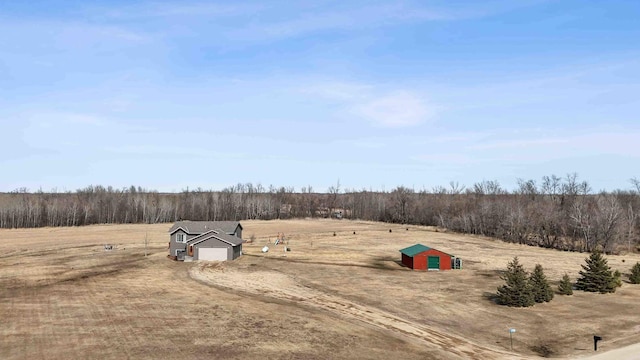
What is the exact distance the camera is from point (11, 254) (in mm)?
83375

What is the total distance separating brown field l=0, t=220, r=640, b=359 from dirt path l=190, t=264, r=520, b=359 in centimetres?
16

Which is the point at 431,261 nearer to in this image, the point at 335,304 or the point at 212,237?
the point at 335,304

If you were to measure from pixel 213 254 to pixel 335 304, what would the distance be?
109ft

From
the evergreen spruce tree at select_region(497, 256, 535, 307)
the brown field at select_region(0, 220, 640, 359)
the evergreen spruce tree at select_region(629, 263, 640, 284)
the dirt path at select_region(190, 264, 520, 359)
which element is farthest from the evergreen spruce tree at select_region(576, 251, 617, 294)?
the dirt path at select_region(190, 264, 520, 359)

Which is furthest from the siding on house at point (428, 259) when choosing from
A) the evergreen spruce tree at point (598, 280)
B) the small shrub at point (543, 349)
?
the small shrub at point (543, 349)

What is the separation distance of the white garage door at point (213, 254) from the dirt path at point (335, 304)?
14.0 ft

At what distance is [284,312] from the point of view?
141ft

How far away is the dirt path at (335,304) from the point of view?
3450 centimetres

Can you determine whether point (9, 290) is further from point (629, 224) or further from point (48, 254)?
point (629, 224)

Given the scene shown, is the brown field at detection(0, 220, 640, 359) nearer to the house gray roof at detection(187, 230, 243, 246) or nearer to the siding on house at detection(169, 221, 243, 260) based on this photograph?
the siding on house at detection(169, 221, 243, 260)

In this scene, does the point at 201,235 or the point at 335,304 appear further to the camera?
the point at 201,235

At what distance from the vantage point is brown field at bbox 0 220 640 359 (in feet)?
110

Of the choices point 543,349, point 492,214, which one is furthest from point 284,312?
point 492,214

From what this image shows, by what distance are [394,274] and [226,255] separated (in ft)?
88.8
